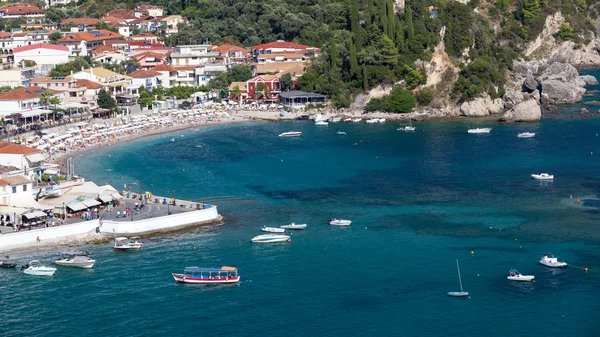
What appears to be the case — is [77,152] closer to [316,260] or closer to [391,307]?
[316,260]

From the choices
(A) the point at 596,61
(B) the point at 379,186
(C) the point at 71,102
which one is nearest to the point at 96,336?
(B) the point at 379,186

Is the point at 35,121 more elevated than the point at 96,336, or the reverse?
the point at 35,121

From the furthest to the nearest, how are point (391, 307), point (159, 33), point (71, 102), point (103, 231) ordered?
point (159, 33), point (71, 102), point (103, 231), point (391, 307)

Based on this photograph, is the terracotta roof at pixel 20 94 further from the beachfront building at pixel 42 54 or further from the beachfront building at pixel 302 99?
the beachfront building at pixel 302 99

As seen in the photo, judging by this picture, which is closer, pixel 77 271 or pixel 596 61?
pixel 77 271

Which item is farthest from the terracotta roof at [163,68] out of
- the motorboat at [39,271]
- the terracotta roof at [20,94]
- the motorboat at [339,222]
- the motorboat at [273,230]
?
the motorboat at [39,271]

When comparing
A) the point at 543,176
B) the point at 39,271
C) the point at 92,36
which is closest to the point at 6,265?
the point at 39,271

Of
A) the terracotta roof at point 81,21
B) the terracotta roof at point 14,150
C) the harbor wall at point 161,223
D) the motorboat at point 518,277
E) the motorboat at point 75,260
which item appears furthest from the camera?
the terracotta roof at point 81,21
